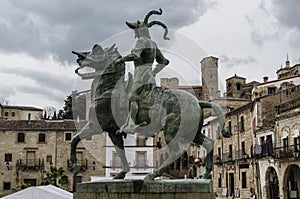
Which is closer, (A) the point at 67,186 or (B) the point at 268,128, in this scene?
(B) the point at 268,128

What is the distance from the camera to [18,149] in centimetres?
4853

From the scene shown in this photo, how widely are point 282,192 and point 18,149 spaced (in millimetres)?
27898

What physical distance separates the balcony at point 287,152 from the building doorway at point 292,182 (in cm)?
100

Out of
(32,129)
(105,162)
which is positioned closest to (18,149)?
(32,129)

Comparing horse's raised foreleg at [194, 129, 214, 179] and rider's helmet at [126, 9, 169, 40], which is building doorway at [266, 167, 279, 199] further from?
rider's helmet at [126, 9, 169, 40]

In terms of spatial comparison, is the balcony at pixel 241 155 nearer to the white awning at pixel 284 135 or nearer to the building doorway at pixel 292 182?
the building doorway at pixel 292 182

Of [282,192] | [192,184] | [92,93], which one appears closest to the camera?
[192,184]

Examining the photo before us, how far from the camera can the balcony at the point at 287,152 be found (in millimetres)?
32031

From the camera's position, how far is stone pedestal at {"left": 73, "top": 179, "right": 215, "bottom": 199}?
736 centimetres

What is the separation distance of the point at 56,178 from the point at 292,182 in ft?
72.9

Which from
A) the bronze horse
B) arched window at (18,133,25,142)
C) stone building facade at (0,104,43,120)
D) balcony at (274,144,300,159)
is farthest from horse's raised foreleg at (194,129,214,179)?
stone building facade at (0,104,43,120)

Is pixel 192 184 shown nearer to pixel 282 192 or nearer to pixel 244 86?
pixel 282 192

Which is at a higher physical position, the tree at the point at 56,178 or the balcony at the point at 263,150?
the balcony at the point at 263,150

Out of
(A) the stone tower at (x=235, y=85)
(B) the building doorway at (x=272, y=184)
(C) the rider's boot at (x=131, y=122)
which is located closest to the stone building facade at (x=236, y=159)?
(B) the building doorway at (x=272, y=184)
